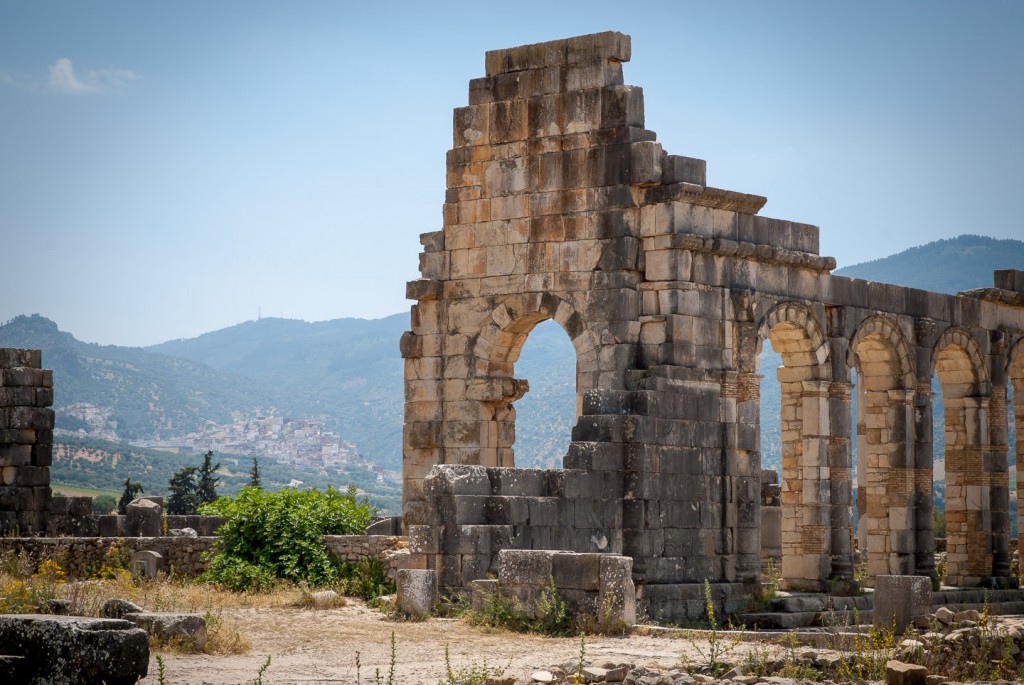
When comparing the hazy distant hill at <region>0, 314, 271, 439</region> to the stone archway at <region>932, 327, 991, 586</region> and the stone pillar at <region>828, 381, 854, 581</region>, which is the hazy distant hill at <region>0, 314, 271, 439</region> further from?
the stone pillar at <region>828, 381, 854, 581</region>

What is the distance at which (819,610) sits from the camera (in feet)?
76.0

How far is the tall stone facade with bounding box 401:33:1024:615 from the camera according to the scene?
70.6 ft

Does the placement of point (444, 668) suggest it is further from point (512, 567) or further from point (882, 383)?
point (882, 383)

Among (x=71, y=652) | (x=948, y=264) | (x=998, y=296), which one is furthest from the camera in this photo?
(x=948, y=264)

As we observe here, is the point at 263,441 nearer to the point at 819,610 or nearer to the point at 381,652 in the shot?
the point at 819,610

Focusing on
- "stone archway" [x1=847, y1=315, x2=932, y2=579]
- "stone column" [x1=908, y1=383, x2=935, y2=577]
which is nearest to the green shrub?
"stone archway" [x1=847, y1=315, x2=932, y2=579]

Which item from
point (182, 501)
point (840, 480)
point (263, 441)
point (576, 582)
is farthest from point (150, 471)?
point (576, 582)

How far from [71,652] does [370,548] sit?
1065 centimetres

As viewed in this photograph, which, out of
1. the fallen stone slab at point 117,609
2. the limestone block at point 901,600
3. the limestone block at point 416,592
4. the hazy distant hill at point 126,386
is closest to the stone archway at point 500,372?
the limestone block at point 416,592

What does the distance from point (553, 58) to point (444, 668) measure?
1147 centimetres

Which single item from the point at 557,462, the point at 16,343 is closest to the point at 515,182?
the point at 557,462

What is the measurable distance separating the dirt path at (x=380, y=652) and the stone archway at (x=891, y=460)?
10939mm

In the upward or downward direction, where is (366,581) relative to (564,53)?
downward

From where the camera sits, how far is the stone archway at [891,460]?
27.0 m
